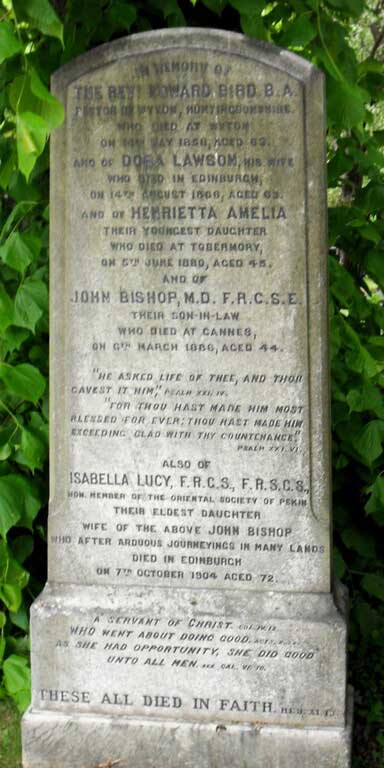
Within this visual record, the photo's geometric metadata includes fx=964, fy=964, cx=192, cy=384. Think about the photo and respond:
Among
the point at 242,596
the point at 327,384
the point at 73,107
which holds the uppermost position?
the point at 73,107

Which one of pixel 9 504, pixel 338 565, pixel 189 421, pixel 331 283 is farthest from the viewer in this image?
pixel 338 565

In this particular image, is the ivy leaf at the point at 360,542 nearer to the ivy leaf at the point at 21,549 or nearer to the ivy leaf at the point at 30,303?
the ivy leaf at the point at 21,549

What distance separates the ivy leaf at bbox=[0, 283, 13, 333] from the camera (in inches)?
146

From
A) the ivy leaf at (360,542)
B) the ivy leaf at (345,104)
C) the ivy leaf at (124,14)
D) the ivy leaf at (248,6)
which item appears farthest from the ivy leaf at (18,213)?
the ivy leaf at (360,542)

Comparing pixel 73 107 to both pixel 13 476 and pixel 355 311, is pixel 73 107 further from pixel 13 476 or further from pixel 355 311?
pixel 355 311

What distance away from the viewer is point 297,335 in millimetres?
3361

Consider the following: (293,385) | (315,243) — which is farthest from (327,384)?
(315,243)

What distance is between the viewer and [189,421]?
3.45 m

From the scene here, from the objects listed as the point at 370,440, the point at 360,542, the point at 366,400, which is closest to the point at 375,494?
the point at 370,440

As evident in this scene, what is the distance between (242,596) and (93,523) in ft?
1.98

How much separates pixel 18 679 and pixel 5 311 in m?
1.53

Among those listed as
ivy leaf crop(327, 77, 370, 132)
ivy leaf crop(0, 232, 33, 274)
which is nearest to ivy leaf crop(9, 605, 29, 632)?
ivy leaf crop(0, 232, 33, 274)

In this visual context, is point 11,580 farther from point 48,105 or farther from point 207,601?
point 48,105

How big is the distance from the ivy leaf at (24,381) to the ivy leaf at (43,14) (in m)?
1.41
